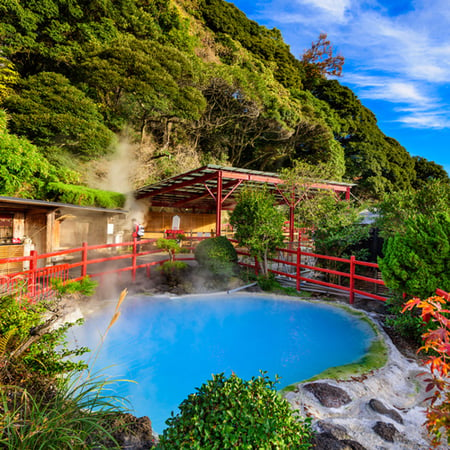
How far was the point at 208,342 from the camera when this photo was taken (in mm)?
5637

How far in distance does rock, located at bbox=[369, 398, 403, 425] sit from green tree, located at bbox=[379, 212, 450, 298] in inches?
78.1

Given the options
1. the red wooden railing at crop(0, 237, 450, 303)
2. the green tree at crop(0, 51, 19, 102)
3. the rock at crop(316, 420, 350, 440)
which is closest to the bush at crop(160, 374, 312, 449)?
the rock at crop(316, 420, 350, 440)

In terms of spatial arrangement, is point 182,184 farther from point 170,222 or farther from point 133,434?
point 133,434

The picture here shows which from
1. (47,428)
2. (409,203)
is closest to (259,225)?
(409,203)

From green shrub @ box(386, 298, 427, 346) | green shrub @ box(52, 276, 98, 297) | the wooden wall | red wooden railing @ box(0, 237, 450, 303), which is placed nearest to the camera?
green shrub @ box(386, 298, 427, 346)

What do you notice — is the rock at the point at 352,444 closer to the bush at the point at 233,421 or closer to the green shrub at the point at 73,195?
the bush at the point at 233,421

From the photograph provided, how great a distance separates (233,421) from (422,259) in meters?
4.06

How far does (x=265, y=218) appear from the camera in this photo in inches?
348

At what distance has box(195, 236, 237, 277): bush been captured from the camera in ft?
29.8

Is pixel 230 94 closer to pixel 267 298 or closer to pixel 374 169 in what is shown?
pixel 374 169

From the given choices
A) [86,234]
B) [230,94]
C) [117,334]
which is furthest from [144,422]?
[230,94]

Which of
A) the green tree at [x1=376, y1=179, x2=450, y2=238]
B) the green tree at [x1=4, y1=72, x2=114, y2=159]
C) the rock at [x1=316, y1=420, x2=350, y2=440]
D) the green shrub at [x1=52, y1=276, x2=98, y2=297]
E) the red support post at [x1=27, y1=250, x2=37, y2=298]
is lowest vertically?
the rock at [x1=316, y1=420, x2=350, y2=440]

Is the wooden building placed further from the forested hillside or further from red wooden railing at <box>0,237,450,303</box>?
the forested hillside

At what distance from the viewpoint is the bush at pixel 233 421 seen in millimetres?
1607
